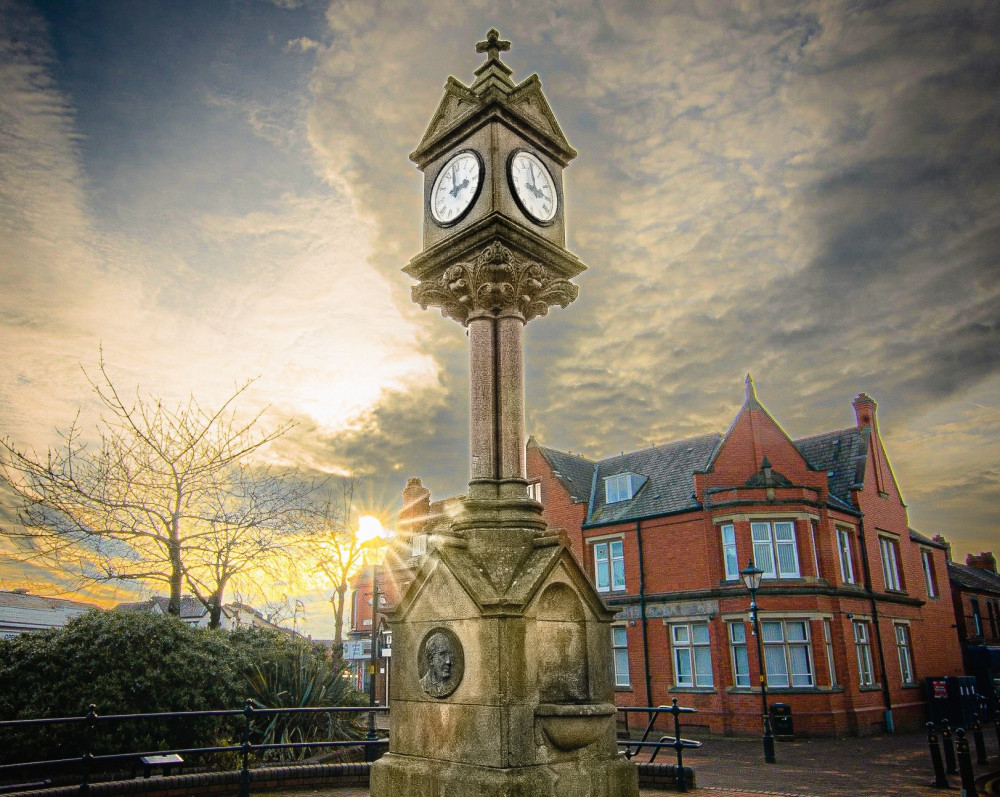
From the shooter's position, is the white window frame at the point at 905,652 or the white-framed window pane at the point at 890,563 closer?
the white window frame at the point at 905,652

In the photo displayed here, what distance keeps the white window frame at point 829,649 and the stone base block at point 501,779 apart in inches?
766

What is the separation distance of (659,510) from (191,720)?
2016cm

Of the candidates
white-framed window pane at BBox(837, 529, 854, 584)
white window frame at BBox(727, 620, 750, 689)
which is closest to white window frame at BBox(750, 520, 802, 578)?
white window frame at BBox(727, 620, 750, 689)

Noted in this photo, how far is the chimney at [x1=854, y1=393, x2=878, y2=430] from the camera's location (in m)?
30.1

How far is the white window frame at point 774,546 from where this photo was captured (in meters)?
23.8

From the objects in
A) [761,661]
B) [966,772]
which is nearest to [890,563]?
[761,661]

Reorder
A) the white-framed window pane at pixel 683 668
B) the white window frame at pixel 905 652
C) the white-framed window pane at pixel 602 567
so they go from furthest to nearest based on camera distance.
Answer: the white-framed window pane at pixel 602 567
the white window frame at pixel 905 652
the white-framed window pane at pixel 683 668

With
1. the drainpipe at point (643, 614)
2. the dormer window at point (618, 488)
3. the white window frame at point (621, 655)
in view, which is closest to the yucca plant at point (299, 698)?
the drainpipe at point (643, 614)

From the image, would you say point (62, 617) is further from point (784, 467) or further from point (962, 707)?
point (962, 707)

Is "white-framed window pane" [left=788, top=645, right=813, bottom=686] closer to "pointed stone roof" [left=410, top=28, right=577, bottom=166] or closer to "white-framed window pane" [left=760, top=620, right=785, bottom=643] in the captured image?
"white-framed window pane" [left=760, top=620, right=785, bottom=643]

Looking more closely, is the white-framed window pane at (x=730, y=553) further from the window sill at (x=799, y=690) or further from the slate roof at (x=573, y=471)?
the slate roof at (x=573, y=471)

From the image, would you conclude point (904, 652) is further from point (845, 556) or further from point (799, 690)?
point (799, 690)

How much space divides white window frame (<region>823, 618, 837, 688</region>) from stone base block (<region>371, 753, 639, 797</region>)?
1946 centimetres

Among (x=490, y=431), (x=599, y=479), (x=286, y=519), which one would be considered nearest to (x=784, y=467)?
(x=599, y=479)
